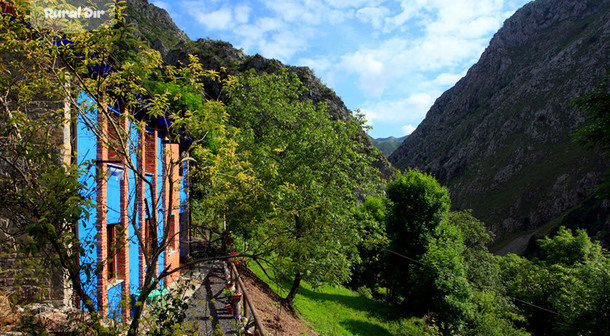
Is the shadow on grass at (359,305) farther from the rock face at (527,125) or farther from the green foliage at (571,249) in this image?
the rock face at (527,125)

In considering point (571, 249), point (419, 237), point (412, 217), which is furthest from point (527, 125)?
point (419, 237)

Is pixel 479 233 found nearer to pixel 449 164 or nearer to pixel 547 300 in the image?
pixel 547 300

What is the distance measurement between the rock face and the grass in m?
59.6

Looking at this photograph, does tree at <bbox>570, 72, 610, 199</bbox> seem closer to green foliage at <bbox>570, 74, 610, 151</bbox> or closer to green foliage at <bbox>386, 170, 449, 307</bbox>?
green foliage at <bbox>570, 74, 610, 151</bbox>

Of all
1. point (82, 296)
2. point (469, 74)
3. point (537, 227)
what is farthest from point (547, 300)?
point (469, 74)

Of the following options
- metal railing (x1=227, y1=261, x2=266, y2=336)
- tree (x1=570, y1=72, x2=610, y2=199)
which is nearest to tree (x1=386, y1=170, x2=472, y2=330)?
tree (x1=570, y1=72, x2=610, y2=199)

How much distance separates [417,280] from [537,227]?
70.3 metres

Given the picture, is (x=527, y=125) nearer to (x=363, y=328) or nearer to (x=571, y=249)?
(x=571, y=249)

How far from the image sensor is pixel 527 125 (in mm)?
95125

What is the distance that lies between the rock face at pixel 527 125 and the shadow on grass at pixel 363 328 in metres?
61.8

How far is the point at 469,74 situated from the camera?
169000 millimetres

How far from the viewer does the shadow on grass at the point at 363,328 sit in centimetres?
1608

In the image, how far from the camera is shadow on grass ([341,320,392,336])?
16078 millimetres

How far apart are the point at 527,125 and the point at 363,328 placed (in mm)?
100786
